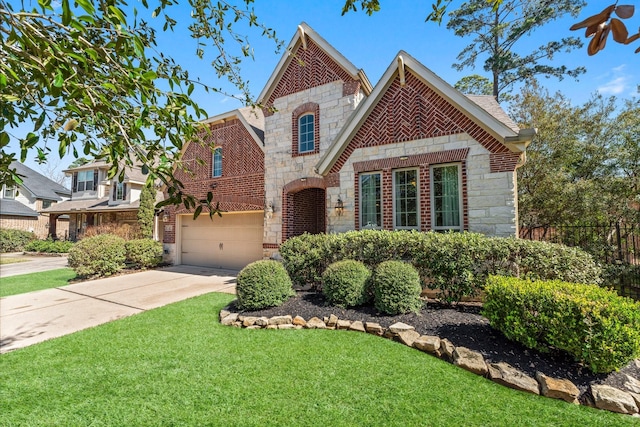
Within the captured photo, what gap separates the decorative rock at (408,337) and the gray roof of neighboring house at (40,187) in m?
37.7

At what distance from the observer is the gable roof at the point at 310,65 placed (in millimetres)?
10695

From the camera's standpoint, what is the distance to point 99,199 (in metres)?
23.8

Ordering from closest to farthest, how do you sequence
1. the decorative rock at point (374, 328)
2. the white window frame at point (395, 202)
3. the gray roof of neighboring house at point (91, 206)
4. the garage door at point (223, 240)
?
1. the decorative rock at point (374, 328)
2. the white window frame at point (395, 202)
3. the garage door at point (223, 240)
4. the gray roof of neighboring house at point (91, 206)

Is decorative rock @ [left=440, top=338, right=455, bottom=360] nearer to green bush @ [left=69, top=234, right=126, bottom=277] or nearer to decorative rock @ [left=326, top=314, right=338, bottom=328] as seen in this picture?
decorative rock @ [left=326, top=314, right=338, bottom=328]

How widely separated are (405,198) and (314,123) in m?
4.78

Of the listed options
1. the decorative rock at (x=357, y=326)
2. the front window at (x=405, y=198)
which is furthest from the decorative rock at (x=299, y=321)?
the front window at (x=405, y=198)

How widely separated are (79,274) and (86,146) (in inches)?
486

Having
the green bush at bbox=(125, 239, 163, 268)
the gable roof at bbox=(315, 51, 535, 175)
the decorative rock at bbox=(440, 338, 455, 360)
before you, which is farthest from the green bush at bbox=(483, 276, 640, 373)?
the green bush at bbox=(125, 239, 163, 268)

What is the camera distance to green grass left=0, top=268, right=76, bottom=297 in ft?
32.3

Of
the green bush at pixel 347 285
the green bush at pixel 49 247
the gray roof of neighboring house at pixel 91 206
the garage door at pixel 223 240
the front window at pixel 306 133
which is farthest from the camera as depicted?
the green bush at pixel 49 247

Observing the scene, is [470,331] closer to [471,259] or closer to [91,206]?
[471,259]

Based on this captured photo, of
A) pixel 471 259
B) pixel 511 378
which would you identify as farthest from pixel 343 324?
pixel 471 259

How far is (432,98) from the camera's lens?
836 centimetres

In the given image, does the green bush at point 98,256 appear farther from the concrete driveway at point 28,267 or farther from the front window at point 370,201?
the front window at point 370,201
